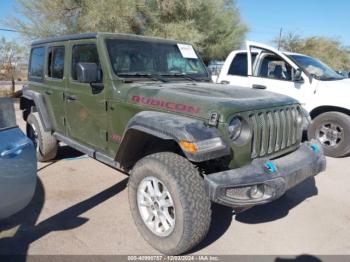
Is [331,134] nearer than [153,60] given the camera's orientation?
No

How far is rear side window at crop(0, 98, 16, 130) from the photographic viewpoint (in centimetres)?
254

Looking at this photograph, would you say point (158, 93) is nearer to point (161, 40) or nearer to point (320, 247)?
point (161, 40)

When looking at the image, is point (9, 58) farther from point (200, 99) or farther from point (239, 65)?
point (200, 99)

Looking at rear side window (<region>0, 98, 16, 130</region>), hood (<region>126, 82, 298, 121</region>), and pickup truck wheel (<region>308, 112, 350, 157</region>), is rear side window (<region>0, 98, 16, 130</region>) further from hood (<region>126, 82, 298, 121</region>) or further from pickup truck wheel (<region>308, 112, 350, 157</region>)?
pickup truck wheel (<region>308, 112, 350, 157</region>)

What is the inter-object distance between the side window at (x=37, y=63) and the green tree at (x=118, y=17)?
7088 mm

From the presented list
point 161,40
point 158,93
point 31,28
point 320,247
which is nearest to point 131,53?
point 161,40

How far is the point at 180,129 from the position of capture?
2.66 meters

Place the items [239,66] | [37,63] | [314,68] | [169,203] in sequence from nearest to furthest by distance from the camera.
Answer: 1. [169,203]
2. [37,63]
3. [314,68]
4. [239,66]

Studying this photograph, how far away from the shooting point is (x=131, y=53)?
12.7ft

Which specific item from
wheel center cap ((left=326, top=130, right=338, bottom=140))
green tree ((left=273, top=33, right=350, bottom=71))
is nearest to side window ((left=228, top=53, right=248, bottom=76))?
wheel center cap ((left=326, top=130, right=338, bottom=140))

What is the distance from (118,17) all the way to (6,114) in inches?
416

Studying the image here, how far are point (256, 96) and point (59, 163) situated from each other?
3419 millimetres

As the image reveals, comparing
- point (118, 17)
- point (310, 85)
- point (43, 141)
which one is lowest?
point (43, 141)

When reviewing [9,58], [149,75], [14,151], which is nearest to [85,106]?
[149,75]
